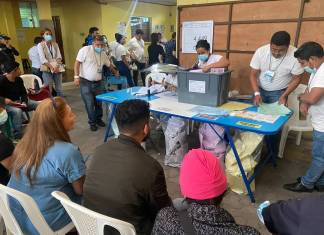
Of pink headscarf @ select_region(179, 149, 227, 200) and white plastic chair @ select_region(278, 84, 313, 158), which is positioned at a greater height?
pink headscarf @ select_region(179, 149, 227, 200)

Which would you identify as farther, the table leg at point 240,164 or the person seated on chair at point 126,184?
the table leg at point 240,164

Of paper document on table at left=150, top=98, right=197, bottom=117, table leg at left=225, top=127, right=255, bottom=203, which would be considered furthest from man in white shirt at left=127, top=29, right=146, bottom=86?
table leg at left=225, top=127, right=255, bottom=203

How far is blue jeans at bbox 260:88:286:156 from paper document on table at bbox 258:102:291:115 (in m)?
0.29

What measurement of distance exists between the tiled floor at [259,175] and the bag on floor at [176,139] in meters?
0.13

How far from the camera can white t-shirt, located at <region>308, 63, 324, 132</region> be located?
5.91ft

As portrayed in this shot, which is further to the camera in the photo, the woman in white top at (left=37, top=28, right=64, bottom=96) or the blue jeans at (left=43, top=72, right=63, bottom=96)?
the blue jeans at (left=43, top=72, right=63, bottom=96)

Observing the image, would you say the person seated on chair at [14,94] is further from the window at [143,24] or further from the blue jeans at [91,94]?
the window at [143,24]

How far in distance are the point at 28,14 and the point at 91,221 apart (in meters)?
9.40

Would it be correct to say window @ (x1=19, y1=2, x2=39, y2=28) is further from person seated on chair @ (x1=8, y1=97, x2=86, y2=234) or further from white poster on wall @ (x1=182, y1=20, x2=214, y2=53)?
person seated on chair @ (x1=8, y1=97, x2=86, y2=234)

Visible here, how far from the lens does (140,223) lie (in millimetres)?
1175

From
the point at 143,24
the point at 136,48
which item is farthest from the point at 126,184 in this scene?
the point at 143,24

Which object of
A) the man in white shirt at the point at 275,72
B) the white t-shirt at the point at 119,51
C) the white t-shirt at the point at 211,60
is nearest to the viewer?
the man in white shirt at the point at 275,72

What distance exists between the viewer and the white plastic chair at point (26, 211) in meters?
1.06

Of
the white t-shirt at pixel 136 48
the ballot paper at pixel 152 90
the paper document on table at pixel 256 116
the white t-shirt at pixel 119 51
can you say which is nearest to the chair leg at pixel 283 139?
the paper document on table at pixel 256 116
